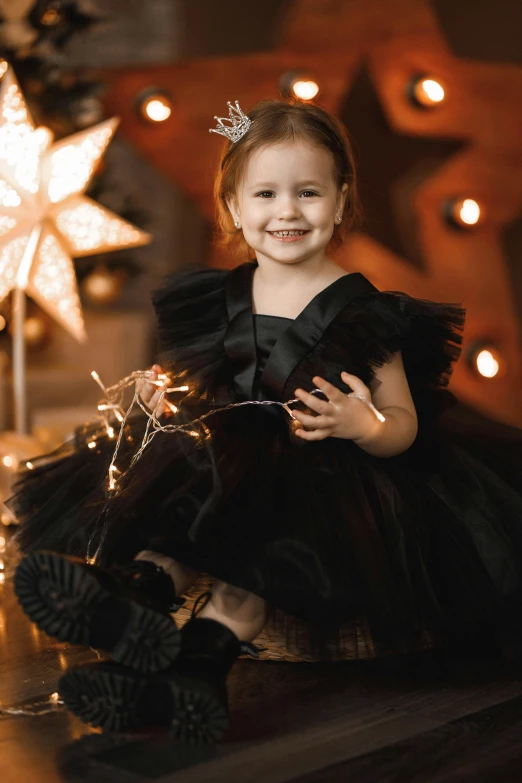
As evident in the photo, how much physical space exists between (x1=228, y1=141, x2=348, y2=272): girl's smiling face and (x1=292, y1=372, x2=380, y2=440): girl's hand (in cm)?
26

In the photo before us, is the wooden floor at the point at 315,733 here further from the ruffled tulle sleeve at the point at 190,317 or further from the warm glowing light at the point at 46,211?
the warm glowing light at the point at 46,211

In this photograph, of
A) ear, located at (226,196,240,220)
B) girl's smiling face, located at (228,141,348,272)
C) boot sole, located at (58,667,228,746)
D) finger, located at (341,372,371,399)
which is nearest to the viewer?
boot sole, located at (58,667,228,746)

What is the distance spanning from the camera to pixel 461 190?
7.32ft

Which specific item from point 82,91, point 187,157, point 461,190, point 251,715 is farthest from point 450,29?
point 251,715

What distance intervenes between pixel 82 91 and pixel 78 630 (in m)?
1.60

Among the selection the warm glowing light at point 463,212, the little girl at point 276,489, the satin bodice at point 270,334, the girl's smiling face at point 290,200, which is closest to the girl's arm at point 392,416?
the little girl at point 276,489

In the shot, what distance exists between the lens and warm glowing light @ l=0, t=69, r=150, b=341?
6.02ft

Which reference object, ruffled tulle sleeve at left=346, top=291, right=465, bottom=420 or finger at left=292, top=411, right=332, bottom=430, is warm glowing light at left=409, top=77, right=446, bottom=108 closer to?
ruffled tulle sleeve at left=346, top=291, right=465, bottom=420

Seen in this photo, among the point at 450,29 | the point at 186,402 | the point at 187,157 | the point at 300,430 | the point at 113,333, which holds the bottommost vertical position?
the point at 300,430

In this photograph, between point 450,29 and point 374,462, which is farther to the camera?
point 450,29

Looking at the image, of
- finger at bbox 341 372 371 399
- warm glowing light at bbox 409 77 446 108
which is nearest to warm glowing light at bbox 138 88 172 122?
warm glowing light at bbox 409 77 446 108

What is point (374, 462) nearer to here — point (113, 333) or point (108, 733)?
point (108, 733)

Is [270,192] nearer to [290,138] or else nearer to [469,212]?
[290,138]

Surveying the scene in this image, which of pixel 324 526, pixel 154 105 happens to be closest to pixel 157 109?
pixel 154 105
